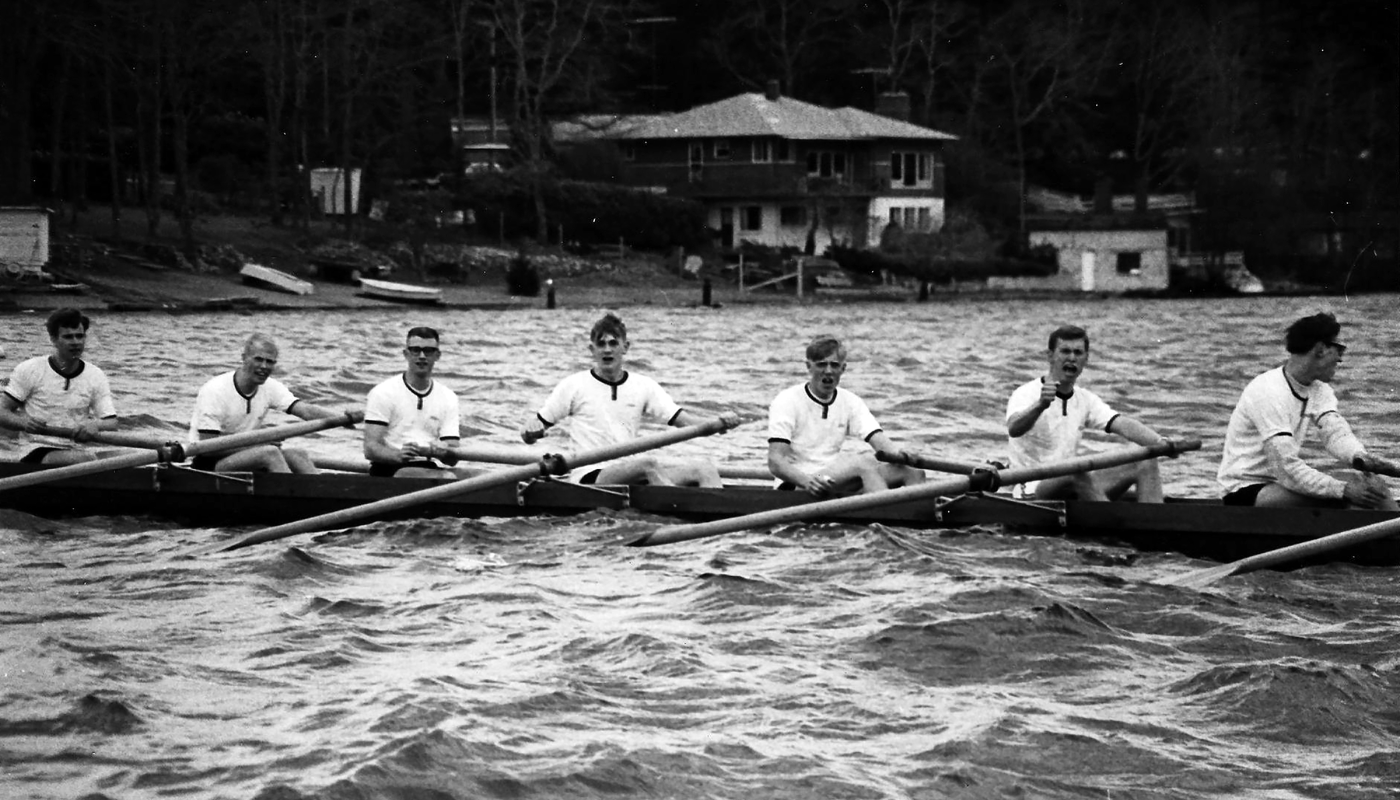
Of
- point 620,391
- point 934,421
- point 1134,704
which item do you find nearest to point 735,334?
point 934,421

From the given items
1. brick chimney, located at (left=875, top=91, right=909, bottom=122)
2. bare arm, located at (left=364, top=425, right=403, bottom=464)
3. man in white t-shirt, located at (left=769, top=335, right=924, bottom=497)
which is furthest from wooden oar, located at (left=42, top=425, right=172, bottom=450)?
brick chimney, located at (left=875, top=91, right=909, bottom=122)

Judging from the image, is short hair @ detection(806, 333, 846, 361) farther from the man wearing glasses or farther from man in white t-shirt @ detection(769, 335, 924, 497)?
the man wearing glasses

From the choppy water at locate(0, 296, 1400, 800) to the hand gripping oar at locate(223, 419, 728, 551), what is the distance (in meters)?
0.17

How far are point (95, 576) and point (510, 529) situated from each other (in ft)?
8.35

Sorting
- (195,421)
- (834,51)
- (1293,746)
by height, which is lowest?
(1293,746)

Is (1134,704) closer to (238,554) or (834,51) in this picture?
(238,554)

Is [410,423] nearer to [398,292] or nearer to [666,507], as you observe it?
[666,507]

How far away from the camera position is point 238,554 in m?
12.2

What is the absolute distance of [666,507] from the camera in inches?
493

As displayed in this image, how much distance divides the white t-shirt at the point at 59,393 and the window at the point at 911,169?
164ft

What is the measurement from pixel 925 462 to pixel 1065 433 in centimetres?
84

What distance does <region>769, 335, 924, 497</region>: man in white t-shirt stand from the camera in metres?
12.2

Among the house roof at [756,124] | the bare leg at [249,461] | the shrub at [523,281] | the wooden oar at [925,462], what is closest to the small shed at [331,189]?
the shrub at [523,281]

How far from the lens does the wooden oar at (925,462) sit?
39.1 ft
